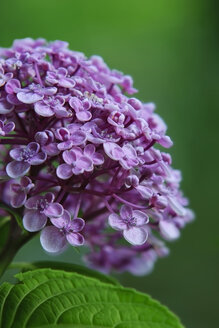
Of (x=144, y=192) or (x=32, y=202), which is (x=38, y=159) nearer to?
(x=32, y=202)

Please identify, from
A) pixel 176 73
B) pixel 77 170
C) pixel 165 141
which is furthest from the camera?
pixel 176 73

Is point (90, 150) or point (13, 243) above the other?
point (90, 150)

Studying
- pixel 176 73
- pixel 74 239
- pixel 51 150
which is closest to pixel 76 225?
pixel 74 239

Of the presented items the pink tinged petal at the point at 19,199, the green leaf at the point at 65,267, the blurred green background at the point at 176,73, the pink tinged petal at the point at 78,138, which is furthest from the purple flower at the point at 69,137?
the blurred green background at the point at 176,73

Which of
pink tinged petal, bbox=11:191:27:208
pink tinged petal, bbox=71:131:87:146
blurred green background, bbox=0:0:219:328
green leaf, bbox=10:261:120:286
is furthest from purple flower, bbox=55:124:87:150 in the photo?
blurred green background, bbox=0:0:219:328

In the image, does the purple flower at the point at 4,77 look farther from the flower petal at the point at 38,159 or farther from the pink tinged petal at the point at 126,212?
the pink tinged petal at the point at 126,212

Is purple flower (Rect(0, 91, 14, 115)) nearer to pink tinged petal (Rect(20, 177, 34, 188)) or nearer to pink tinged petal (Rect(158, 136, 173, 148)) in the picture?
pink tinged petal (Rect(20, 177, 34, 188))

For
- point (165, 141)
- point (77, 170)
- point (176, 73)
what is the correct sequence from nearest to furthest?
point (77, 170) → point (165, 141) → point (176, 73)

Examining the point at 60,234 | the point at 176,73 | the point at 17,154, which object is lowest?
the point at 60,234
